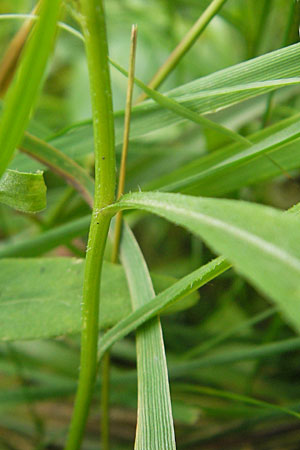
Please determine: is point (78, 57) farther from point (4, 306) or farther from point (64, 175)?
point (4, 306)

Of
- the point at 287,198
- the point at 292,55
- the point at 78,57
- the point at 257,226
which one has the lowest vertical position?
the point at 257,226

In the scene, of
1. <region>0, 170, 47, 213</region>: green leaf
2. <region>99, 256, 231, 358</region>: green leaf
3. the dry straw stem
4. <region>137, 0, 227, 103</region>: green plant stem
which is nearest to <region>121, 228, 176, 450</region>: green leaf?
<region>99, 256, 231, 358</region>: green leaf

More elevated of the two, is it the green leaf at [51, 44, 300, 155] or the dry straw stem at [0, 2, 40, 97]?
the dry straw stem at [0, 2, 40, 97]

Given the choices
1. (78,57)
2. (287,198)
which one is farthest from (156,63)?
(287,198)

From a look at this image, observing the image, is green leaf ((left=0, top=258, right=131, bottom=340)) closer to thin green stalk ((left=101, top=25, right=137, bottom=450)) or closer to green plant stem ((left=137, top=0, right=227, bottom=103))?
thin green stalk ((left=101, top=25, right=137, bottom=450))

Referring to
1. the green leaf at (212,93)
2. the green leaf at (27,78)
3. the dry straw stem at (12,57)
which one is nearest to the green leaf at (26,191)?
the green leaf at (27,78)

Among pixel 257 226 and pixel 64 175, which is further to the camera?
pixel 64 175
